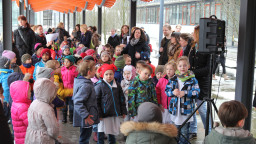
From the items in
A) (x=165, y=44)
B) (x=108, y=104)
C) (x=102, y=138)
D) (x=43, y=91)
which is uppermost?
(x=165, y=44)

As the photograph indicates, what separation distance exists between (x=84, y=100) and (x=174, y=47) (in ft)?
11.1

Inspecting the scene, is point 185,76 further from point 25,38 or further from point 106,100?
point 25,38

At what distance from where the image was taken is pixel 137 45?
25.0 ft

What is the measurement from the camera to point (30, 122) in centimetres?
370

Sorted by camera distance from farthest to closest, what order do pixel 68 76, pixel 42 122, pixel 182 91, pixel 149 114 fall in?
pixel 68 76
pixel 182 91
pixel 42 122
pixel 149 114

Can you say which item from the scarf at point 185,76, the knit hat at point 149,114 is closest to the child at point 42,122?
the knit hat at point 149,114

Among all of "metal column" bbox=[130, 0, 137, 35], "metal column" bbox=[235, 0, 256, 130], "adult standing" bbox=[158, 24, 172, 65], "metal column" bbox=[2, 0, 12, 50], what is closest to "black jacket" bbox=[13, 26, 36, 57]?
"metal column" bbox=[2, 0, 12, 50]

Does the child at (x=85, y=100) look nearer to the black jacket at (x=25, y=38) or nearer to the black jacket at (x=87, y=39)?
the black jacket at (x=25, y=38)

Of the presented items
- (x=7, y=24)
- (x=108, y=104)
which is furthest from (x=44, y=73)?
(x=7, y=24)

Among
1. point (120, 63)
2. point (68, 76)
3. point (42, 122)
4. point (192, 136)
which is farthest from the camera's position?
point (120, 63)

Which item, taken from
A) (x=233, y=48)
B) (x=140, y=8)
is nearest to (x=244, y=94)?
(x=233, y=48)

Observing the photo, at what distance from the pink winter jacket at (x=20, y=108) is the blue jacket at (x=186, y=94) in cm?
209

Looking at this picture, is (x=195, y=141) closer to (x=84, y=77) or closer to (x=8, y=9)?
(x=84, y=77)

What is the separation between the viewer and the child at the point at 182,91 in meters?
5.06
